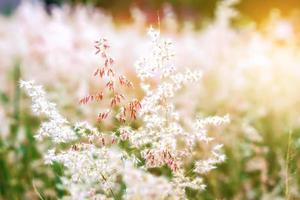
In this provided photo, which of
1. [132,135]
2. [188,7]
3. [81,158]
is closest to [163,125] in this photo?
[132,135]

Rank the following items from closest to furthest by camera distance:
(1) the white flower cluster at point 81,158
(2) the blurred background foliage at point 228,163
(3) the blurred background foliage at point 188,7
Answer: (1) the white flower cluster at point 81,158
(2) the blurred background foliage at point 228,163
(3) the blurred background foliage at point 188,7

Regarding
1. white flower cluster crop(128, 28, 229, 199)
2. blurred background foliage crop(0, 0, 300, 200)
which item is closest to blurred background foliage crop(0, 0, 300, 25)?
blurred background foliage crop(0, 0, 300, 200)

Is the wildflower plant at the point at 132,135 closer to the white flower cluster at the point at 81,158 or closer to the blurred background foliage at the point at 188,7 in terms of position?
the white flower cluster at the point at 81,158

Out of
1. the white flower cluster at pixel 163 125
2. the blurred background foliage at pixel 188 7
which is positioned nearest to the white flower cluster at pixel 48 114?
the white flower cluster at pixel 163 125

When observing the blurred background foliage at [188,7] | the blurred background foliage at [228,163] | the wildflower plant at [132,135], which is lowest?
the blurred background foliage at [228,163]

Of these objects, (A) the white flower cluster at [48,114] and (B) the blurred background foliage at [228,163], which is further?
(B) the blurred background foliage at [228,163]

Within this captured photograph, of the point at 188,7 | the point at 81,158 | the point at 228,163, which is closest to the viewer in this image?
the point at 81,158

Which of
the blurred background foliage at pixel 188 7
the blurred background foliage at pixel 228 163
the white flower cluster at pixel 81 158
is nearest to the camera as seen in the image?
the white flower cluster at pixel 81 158

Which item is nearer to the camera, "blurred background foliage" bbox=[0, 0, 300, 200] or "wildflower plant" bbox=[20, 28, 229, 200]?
"wildflower plant" bbox=[20, 28, 229, 200]

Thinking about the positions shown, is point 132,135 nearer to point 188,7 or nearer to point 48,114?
point 48,114

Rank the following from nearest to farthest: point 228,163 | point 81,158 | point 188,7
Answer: point 81,158 → point 228,163 → point 188,7

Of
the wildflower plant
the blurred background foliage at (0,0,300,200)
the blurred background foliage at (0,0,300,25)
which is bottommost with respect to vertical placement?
the blurred background foliage at (0,0,300,200)

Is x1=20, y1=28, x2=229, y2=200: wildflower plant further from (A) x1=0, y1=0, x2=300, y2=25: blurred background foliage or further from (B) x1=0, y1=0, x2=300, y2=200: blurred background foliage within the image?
(A) x1=0, y1=0, x2=300, y2=25: blurred background foliage
